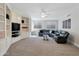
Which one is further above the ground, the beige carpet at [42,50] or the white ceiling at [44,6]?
the white ceiling at [44,6]

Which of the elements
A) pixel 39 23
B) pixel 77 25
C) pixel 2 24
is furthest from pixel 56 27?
pixel 2 24

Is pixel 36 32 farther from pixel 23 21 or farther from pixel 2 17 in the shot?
pixel 2 17

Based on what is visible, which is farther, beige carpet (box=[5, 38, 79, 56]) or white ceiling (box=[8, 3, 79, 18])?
white ceiling (box=[8, 3, 79, 18])

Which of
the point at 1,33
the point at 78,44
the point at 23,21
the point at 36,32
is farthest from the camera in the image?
the point at 36,32

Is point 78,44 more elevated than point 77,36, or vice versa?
point 77,36

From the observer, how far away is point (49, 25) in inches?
556

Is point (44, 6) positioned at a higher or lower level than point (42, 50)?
higher

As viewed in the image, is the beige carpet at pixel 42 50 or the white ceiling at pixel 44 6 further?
the white ceiling at pixel 44 6

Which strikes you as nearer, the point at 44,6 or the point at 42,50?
the point at 42,50

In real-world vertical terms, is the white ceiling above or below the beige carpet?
above

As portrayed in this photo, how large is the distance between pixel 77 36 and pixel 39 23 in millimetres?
8015

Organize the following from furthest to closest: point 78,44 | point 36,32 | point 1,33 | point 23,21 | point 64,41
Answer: point 36,32
point 23,21
point 64,41
point 78,44
point 1,33

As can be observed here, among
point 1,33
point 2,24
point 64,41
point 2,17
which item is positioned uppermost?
point 2,17

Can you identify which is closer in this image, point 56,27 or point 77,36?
point 77,36
